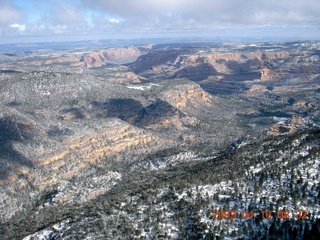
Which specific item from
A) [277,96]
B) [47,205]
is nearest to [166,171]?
[47,205]

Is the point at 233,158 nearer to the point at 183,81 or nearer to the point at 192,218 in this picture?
the point at 192,218
